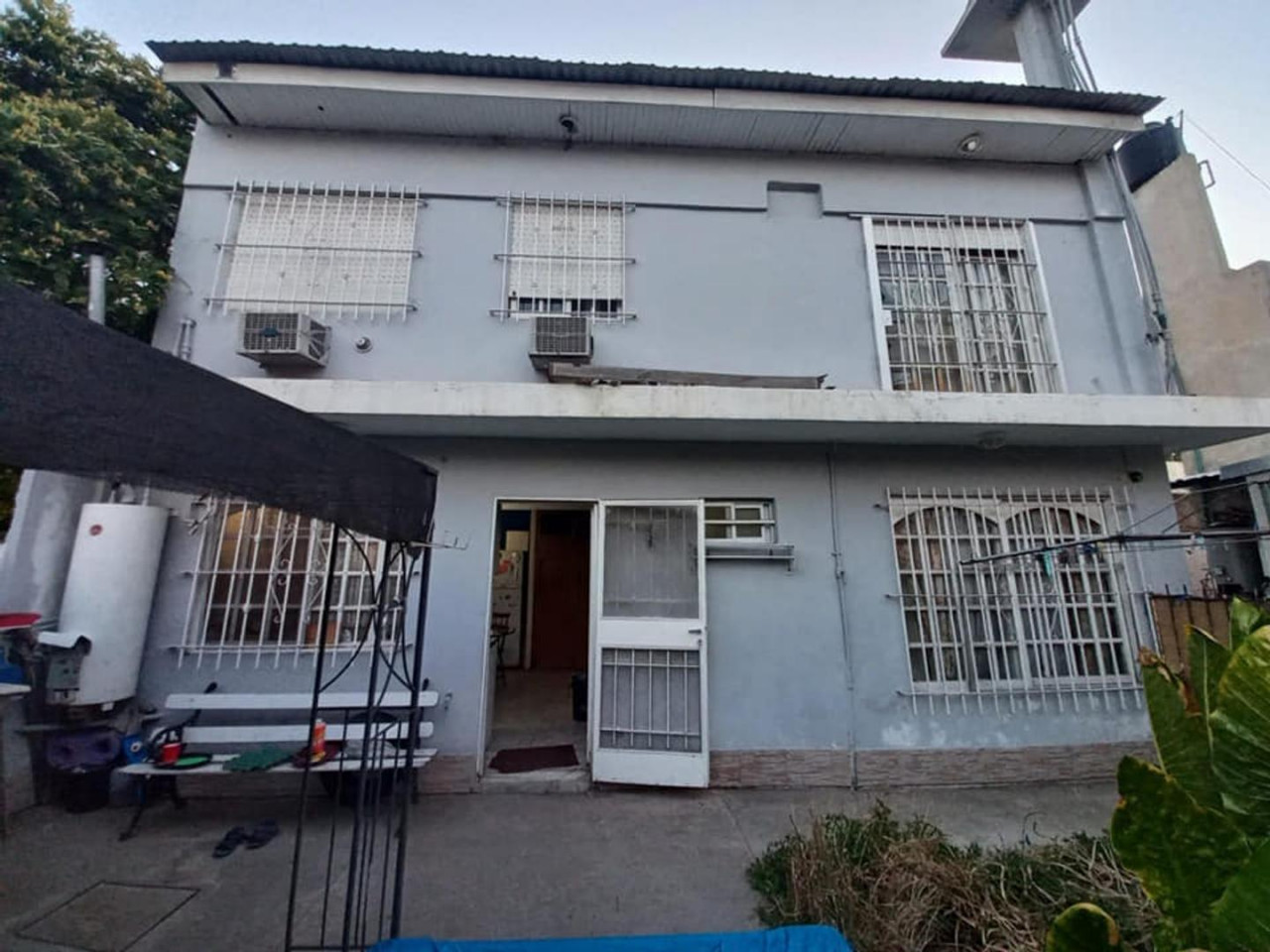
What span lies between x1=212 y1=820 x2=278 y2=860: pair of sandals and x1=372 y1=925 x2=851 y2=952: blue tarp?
230 cm

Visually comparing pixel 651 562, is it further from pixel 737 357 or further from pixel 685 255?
pixel 685 255

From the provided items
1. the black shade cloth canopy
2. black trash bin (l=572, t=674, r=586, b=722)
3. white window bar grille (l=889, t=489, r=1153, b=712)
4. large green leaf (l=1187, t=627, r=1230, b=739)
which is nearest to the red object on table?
the black shade cloth canopy

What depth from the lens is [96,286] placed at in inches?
174

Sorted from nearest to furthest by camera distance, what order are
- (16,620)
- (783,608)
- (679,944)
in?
(679,944) < (16,620) < (783,608)

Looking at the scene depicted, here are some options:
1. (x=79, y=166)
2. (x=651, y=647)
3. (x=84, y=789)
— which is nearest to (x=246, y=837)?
(x=84, y=789)

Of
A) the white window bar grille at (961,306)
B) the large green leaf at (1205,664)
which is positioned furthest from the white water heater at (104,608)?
the white window bar grille at (961,306)

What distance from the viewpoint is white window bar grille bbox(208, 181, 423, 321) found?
5066 mm

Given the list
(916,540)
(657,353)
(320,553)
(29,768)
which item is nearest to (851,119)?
(657,353)

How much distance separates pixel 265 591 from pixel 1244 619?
227 inches

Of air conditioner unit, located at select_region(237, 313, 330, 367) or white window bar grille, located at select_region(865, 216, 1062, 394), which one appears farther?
white window bar grille, located at select_region(865, 216, 1062, 394)

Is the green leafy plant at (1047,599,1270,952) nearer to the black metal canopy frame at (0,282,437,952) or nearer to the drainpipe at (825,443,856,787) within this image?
the black metal canopy frame at (0,282,437,952)

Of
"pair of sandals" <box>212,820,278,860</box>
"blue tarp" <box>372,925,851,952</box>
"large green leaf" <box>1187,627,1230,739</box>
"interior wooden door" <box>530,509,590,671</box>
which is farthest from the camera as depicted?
"interior wooden door" <box>530,509,590,671</box>

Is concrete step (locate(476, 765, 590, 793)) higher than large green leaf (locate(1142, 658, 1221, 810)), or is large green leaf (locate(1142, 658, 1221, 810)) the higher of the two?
large green leaf (locate(1142, 658, 1221, 810))

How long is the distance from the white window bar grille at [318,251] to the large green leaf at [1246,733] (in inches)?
222
